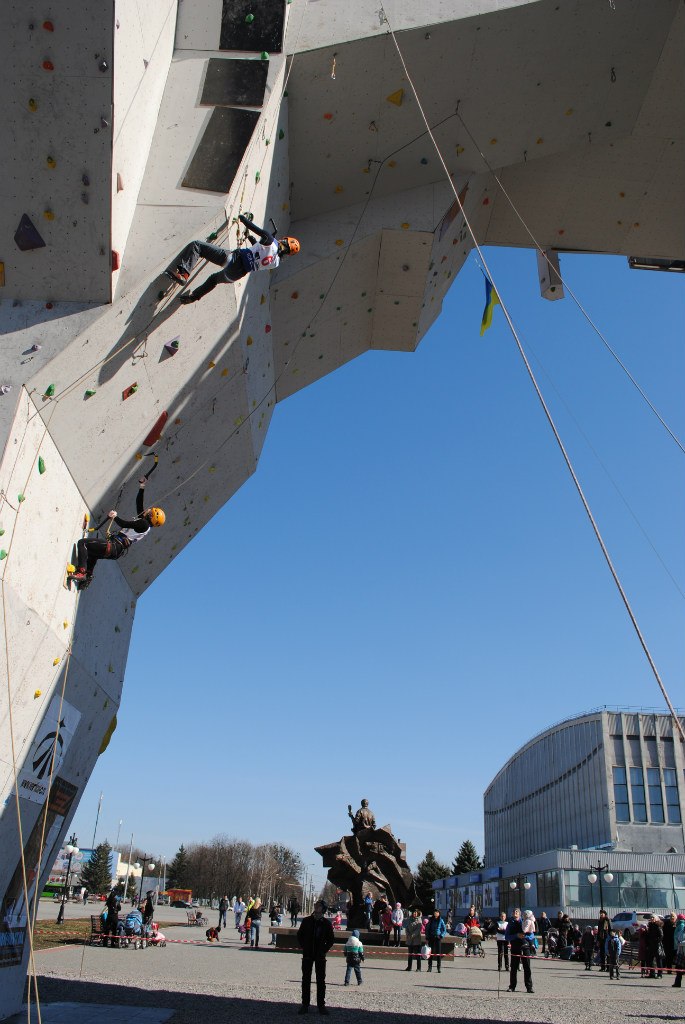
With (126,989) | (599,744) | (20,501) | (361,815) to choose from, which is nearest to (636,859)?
(599,744)

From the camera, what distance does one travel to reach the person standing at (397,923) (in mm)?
19109

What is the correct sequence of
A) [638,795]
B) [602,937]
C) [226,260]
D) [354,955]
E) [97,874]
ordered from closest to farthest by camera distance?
[226,260] → [354,955] → [602,937] → [638,795] → [97,874]

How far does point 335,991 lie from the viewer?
11.1m

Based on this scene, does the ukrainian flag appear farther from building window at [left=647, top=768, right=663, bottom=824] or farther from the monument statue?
building window at [left=647, top=768, right=663, bottom=824]

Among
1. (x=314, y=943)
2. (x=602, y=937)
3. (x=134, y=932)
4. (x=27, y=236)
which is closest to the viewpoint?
(x=27, y=236)

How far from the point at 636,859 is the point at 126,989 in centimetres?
3585

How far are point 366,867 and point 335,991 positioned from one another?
10.1 metres

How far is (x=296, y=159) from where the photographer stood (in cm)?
836

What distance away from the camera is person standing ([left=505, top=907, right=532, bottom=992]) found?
12.3 m

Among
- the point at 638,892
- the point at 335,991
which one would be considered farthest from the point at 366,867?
the point at 638,892

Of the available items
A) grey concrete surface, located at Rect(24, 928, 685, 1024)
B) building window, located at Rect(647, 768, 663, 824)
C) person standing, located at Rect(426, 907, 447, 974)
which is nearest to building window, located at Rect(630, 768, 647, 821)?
building window, located at Rect(647, 768, 663, 824)

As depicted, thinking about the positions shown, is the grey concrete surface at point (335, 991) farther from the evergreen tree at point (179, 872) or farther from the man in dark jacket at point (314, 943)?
the evergreen tree at point (179, 872)

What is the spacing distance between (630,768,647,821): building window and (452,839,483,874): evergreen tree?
37.8 meters

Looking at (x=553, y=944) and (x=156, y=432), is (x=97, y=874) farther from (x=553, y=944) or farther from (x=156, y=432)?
(x=156, y=432)
